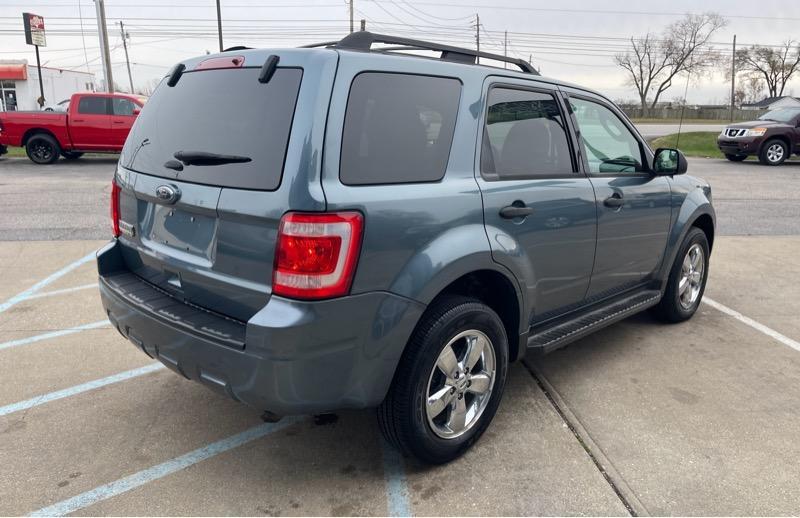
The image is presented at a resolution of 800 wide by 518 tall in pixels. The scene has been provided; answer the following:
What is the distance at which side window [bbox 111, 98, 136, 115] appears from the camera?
15.9 m

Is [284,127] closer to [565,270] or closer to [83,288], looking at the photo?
[565,270]

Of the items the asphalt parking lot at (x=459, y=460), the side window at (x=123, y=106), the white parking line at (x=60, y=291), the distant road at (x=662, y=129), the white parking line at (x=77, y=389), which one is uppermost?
the side window at (x=123, y=106)

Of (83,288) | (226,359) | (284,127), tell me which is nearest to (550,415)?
(226,359)

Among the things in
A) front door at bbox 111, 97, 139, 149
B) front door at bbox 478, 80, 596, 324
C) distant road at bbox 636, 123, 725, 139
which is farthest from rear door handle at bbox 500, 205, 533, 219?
distant road at bbox 636, 123, 725, 139

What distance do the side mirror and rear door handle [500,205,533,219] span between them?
152 centimetres

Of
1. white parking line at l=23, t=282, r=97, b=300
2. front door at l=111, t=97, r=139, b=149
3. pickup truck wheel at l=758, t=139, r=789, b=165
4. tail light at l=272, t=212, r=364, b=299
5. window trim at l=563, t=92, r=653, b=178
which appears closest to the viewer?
tail light at l=272, t=212, r=364, b=299

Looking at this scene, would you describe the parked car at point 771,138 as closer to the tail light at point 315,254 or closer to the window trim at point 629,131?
the window trim at point 629,131

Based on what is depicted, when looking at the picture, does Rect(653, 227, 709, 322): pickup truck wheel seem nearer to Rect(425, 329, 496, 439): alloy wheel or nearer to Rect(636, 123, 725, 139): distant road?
Rect(425, 329, 496, 439): alloy wheel

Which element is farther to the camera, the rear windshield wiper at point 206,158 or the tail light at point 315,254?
the rear windshield wiper at point 206,158

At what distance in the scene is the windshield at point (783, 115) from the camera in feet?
57.3

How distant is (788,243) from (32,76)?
5660cm

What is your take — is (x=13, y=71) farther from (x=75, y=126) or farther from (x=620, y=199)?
(x=620, y=199)

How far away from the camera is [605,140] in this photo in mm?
3990

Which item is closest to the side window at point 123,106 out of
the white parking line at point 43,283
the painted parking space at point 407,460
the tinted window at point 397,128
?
the white parking line at point 43,283
